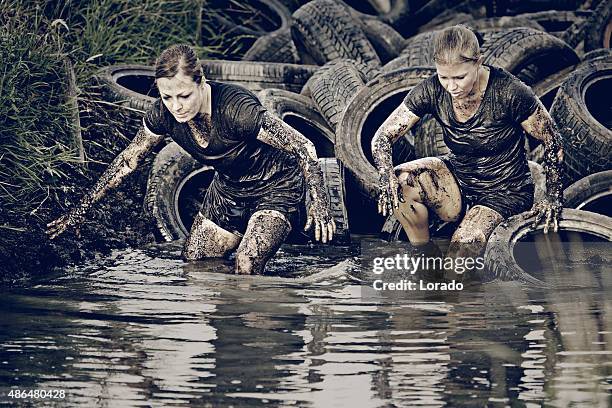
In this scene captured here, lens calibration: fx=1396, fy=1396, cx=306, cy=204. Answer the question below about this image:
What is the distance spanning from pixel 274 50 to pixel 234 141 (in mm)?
5239

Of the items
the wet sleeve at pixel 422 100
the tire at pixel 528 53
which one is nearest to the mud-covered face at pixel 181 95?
the wet sleeve at pixel 422 100

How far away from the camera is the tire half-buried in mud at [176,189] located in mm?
12062

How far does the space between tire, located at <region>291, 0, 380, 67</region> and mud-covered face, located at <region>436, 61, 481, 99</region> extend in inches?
170

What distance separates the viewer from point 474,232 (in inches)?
417

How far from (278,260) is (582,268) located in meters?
2.44

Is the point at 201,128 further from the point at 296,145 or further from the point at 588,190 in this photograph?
the point at 588,190

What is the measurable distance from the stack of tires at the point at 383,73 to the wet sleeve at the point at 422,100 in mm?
1339

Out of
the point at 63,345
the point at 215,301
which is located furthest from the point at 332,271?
the point at 63,345

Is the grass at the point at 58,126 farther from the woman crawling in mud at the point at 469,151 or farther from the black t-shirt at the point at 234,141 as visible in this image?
the woman crawling in mud at the point at 469,151

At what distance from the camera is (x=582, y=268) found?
10.8 metres

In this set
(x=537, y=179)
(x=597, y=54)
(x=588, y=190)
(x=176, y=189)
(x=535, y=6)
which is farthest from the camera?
(x=535, y=6)

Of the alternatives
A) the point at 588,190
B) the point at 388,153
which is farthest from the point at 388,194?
the point at 588,190

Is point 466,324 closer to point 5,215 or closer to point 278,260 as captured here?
point 278,260

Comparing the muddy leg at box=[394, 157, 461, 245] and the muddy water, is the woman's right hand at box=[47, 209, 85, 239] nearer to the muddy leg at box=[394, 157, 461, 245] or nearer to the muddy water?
the muddy water
